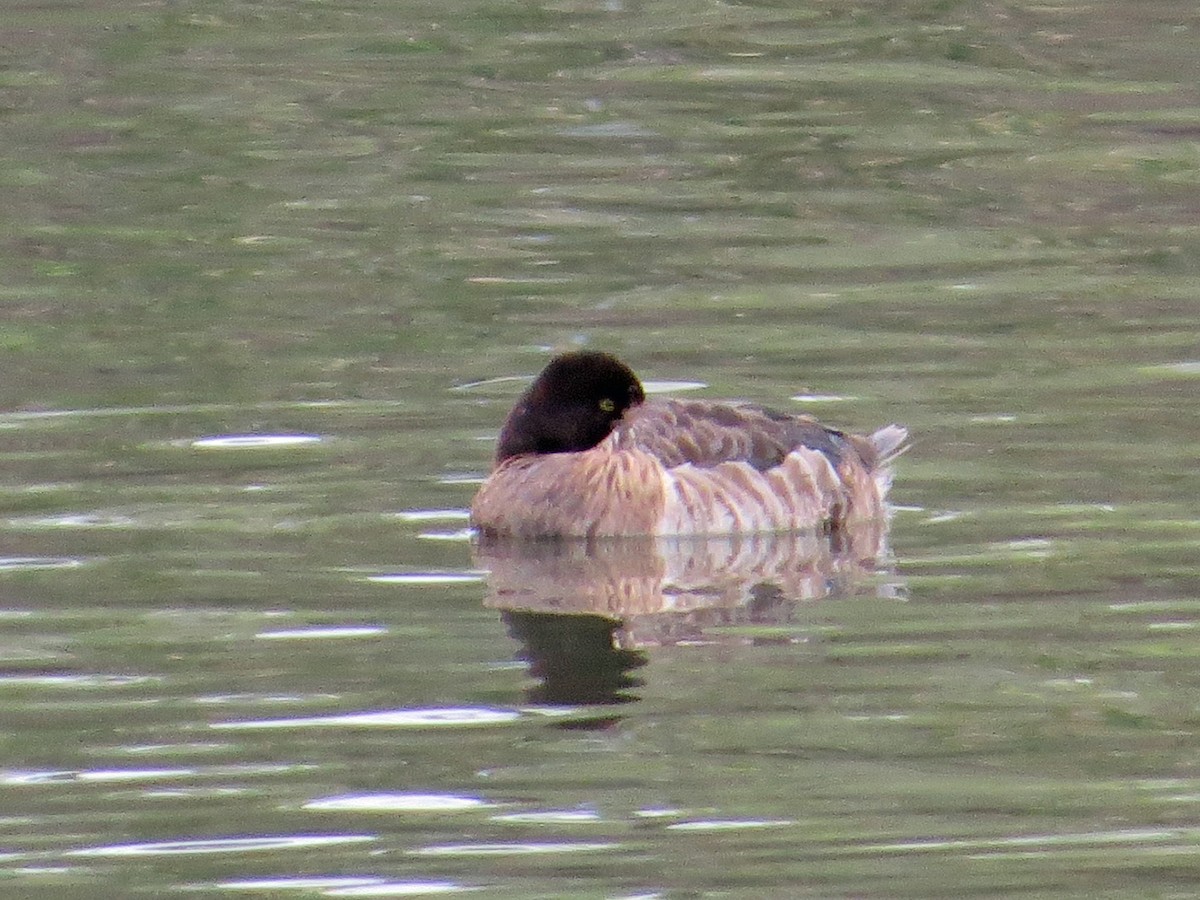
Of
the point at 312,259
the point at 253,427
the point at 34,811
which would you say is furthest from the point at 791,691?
the point at 312,259

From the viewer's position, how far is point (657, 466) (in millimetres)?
12016

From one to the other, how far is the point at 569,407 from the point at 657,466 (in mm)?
544

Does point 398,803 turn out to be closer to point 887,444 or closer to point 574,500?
point 574,500

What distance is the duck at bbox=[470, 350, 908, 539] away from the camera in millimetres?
11867

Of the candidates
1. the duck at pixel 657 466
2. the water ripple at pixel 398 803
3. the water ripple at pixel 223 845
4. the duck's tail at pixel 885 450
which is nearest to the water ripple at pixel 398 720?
the water ripple at pixel 398 803

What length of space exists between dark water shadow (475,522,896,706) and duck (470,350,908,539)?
3.5 inches

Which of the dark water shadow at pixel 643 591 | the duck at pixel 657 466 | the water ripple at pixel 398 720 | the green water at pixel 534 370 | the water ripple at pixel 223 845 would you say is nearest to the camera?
the water ripple at pixel 223 845

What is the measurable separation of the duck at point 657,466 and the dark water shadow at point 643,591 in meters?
0.09

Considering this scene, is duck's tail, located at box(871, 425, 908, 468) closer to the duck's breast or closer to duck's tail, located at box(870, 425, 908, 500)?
duck's tail, located at box(870, 425, 908, 500)

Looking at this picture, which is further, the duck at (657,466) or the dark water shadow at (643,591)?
the duck at (657,466)

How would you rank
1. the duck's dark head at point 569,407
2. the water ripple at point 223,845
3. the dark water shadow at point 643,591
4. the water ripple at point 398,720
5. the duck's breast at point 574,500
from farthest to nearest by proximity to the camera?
the duck's dark head at point 569,407 → the duck's breast at point 574,500 → the dark water shadow at point 643,591 → the water ripple at point 398,720 → the water ripple at point 223,845

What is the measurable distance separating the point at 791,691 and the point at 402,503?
320 cm

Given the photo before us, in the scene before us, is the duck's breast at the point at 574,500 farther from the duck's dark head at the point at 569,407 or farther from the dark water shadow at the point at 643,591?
the duck's dark head at the point at 569,407

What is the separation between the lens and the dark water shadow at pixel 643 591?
9.78 m
